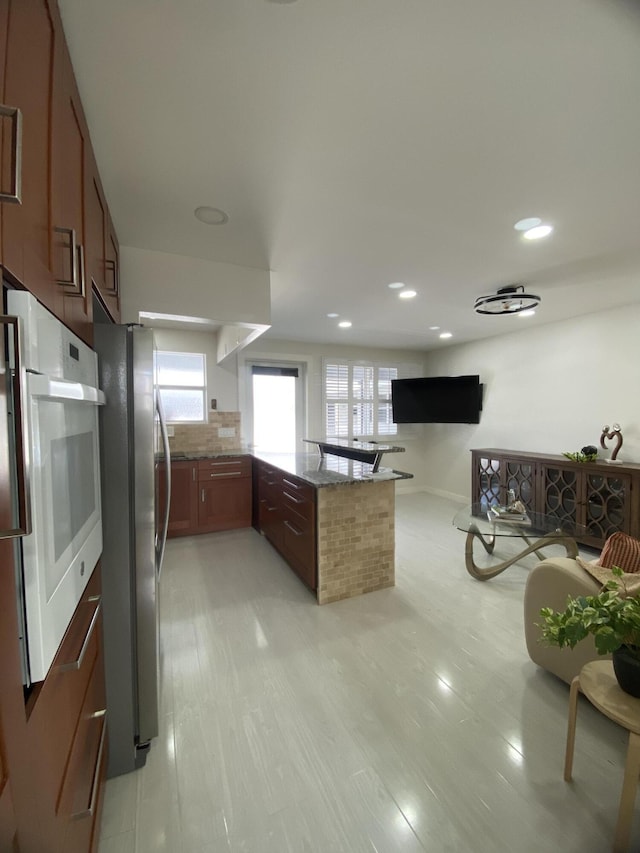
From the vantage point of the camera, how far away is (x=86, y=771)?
99cm

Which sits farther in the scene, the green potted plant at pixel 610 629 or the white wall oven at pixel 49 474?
the green potted plant at pixel 610 629

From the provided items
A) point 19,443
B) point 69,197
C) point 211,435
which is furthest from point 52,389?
point 211,435

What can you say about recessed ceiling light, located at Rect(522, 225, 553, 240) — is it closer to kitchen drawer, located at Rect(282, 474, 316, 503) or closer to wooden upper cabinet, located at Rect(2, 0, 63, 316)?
kitchen drawer, located at Rect(282, 474, 316, 503)

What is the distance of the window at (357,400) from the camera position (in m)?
5.51

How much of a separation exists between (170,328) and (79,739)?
410 cm

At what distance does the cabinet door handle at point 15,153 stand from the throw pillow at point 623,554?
2387mm

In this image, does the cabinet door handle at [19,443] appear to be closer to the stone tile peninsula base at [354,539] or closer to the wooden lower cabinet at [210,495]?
the stone tile peninsula base at [354,539]

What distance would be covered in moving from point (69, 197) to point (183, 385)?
358 cm

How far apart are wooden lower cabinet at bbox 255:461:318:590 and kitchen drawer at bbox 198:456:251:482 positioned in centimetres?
37

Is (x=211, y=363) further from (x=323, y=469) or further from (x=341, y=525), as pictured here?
(x=341, y=525)

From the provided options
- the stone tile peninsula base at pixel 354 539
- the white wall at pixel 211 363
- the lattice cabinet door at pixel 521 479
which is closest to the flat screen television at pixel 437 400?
the lattice cabinet door at pixel 521 479

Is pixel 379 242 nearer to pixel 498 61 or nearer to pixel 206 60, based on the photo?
pixel 498 61

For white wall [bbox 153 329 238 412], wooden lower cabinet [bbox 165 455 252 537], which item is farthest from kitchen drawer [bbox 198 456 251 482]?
white wall [bbox 153 329 238 412]

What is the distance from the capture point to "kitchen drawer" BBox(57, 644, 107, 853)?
82 centimetres
